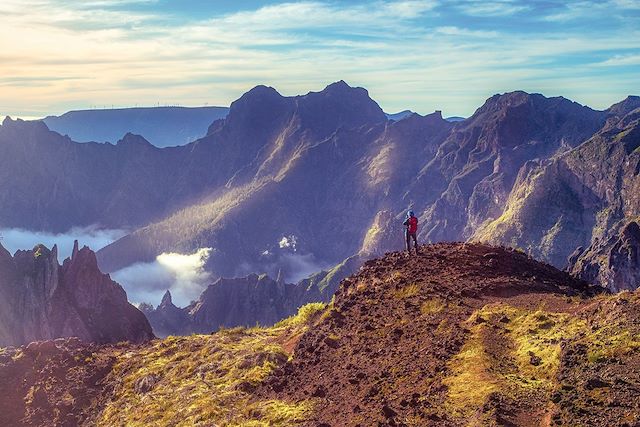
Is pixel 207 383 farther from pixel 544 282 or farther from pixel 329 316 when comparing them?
pixel 544 282

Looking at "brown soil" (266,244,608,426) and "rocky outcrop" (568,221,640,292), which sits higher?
"brown soil" (266,244,608,426)

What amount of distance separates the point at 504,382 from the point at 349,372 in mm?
6485

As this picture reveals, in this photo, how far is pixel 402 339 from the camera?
24.5 m

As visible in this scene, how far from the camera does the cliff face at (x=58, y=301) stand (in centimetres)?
14062

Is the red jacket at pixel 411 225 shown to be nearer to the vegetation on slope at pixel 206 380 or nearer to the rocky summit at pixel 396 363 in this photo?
the rocky summit at pixel 396 363

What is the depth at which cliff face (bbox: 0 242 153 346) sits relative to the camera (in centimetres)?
14062

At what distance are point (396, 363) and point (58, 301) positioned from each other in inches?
5703

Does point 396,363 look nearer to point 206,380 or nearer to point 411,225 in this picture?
point 206,380

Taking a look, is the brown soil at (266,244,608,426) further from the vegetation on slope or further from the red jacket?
the red jacket

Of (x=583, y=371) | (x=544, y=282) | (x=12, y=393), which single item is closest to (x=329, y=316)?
(x=544, y=282)

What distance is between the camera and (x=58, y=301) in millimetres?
149000

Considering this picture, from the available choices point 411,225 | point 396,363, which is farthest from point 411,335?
point 411,225

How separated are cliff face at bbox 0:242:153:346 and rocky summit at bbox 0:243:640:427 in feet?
349

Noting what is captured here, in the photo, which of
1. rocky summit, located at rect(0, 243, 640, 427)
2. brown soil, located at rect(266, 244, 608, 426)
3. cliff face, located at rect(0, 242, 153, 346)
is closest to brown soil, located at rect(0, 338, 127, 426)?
rocky summit, located at rect(0, 243, 640, 427)
